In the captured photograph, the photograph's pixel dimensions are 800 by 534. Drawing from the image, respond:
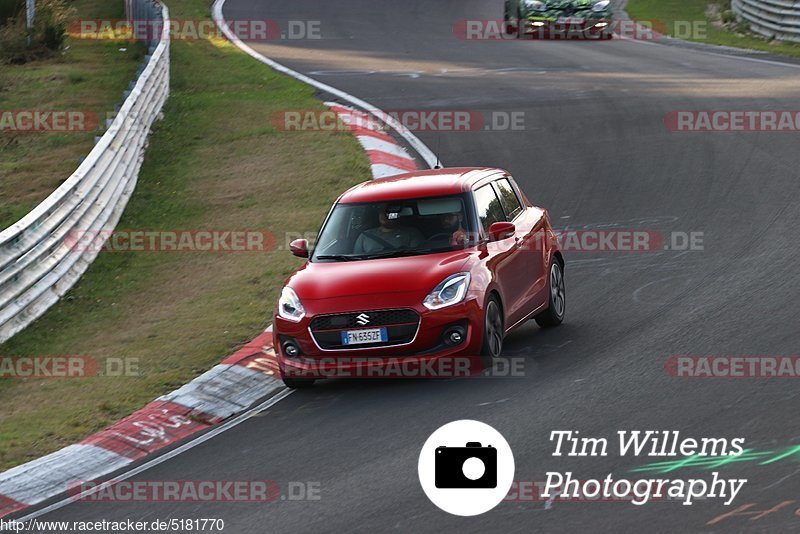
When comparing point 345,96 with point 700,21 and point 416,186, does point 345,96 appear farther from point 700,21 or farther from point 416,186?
point 700,21

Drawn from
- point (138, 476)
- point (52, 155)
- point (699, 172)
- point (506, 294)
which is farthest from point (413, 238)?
point (52, 155)

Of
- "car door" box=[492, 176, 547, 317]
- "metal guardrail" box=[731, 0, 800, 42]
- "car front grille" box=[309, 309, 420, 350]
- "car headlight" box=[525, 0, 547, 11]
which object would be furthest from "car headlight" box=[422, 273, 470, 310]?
"metal guardrail" box=[731, 0, 800, 42]

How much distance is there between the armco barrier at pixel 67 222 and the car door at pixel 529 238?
4863mm

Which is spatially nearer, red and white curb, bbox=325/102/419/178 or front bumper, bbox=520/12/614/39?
red and white curb, bbox=325/102/419/178

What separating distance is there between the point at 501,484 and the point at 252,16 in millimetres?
30676

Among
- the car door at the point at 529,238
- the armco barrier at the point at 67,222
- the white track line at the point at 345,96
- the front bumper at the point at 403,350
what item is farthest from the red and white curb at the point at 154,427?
the white track line at the point at 345,96

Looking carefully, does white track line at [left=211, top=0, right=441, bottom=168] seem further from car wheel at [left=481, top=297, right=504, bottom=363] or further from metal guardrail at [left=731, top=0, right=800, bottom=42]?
metal guardrail at [left=731, top=0, right=800, bottom=42]

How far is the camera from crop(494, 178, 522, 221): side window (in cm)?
1200

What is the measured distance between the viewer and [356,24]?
117 feet

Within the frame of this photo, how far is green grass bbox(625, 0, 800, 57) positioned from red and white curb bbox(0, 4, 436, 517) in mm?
20137

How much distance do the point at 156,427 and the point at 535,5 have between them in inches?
920

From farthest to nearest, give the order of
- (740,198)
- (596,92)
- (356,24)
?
(356,24)
(596,92)
(740,198)

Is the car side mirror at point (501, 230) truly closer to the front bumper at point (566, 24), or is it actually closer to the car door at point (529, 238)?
the car door at point (529, 238)

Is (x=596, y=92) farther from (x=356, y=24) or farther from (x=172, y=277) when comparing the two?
(x=356, y=24)
